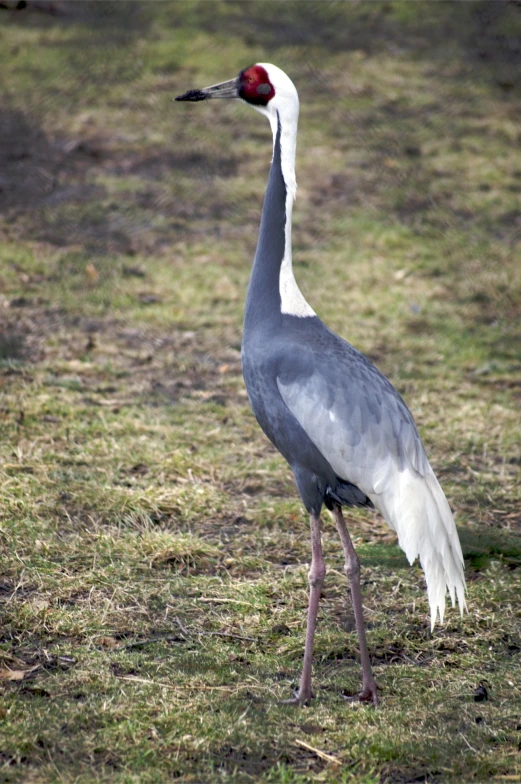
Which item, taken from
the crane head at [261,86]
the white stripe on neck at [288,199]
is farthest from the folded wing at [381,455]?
the crane head at [261,86]

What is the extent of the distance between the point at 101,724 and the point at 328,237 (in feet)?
20.5

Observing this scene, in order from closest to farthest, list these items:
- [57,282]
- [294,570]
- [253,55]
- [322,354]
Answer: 1. [322,354]
2. [294,570]
3. [57,282]
4. [253,55]

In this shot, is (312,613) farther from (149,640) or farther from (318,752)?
(149,640)

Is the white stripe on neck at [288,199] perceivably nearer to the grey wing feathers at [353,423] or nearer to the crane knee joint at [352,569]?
the grey wing feathers at [353,423]

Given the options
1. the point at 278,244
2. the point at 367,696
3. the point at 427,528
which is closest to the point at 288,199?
the point at 278,244

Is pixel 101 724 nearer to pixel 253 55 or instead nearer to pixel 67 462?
pixel 67 462

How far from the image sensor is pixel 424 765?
325 centimetres

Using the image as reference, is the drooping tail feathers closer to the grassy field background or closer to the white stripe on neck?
the grassy field background

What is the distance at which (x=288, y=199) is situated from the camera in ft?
13.1

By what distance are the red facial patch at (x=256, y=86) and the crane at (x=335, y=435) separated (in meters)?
0.04

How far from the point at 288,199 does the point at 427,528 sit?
1412mm

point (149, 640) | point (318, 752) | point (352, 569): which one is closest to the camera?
point (318, 752)

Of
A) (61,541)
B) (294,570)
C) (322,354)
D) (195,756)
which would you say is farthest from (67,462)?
(195,756)

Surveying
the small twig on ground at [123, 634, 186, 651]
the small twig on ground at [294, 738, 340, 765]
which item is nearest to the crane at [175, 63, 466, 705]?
the small twig on ground at [294, 738, 340, 765]
